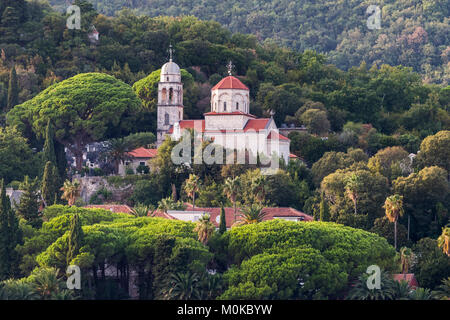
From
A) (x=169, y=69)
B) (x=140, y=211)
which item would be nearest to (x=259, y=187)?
(x=140, y=211)

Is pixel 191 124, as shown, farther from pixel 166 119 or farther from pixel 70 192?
pixel 70 192

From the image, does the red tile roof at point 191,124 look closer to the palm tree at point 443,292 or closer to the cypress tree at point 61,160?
the cypress tree at point 61,160

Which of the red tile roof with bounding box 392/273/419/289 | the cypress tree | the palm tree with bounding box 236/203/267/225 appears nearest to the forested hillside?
the cypress tree

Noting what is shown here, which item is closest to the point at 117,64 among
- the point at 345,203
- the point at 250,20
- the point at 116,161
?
the point at 116,161

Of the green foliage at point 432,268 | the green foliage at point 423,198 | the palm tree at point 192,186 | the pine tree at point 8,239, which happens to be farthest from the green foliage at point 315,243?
the pine tree at point 8,239
